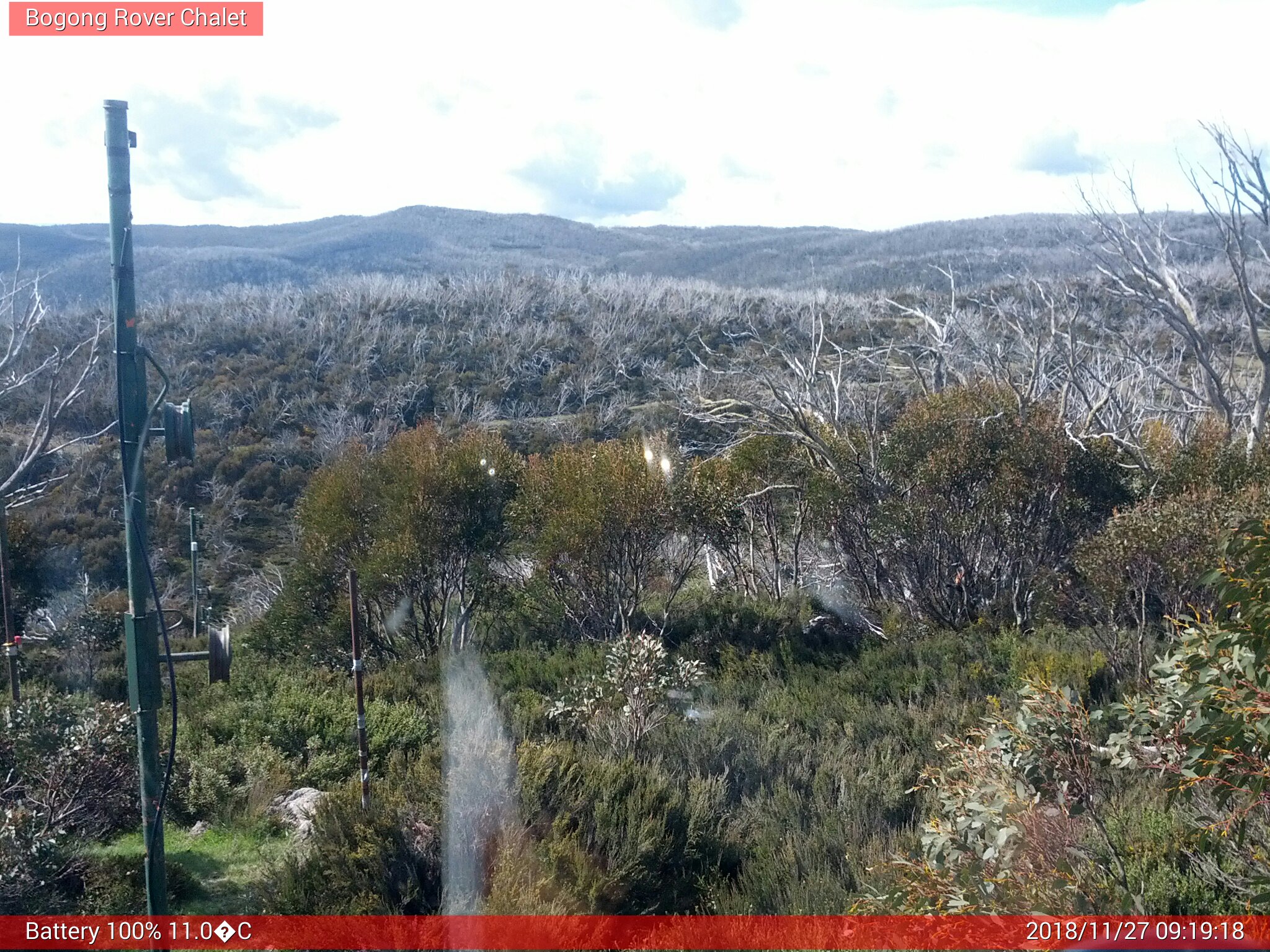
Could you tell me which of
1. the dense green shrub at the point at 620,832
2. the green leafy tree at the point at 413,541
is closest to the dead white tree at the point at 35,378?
the green leafy tree at the point at 413,541

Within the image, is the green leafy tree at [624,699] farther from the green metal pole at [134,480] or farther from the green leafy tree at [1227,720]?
the green leafy tree at [1227,720]

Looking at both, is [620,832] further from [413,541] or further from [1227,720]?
[413,541]

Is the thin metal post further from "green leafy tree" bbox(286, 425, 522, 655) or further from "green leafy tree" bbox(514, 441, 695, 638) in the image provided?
"green leafy tree" bbox(514, 441, 695, 638)

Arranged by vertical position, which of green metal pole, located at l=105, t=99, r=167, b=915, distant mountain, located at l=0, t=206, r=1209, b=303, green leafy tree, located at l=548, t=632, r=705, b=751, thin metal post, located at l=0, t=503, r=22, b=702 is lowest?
green leafy tree, located at l=548, t=632, r=705, b=751

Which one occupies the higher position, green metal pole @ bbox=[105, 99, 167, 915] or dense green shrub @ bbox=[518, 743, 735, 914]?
green metal pole @ bbox=[105, 99, 167, 915]

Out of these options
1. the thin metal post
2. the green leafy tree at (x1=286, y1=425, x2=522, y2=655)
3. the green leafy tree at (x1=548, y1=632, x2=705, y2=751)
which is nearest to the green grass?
the thin metal post
